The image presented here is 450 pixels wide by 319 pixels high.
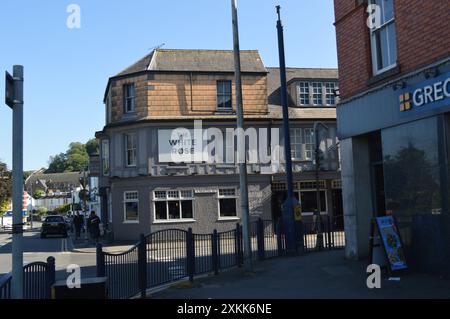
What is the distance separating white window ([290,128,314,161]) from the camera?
31.2 metres

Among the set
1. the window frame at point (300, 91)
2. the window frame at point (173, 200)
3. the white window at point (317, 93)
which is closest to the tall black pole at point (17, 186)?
the window frame at point (173, 200)

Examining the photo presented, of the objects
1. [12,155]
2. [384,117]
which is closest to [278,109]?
[384,117]

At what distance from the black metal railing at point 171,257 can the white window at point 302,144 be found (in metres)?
13.0

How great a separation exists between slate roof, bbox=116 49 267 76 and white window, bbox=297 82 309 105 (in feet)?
9.52

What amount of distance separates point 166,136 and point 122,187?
3842mm

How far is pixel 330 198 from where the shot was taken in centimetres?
3156

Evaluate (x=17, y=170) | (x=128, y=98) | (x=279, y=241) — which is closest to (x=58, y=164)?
(x=128, y=98)

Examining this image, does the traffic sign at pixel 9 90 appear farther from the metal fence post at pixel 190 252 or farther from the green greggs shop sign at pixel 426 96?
the green greggs shop sign at pixel 426 96

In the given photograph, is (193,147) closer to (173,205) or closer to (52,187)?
(173,205)

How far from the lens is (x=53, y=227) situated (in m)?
39.4

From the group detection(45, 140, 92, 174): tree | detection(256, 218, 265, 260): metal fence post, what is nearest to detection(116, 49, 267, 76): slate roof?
detection(256, 218, 265, 260): metal fence post

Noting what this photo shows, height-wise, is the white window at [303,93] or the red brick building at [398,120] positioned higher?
the white window at [303,93]

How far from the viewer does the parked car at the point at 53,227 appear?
39188mm

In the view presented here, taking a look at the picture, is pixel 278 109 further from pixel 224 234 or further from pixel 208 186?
pixel 224 234
